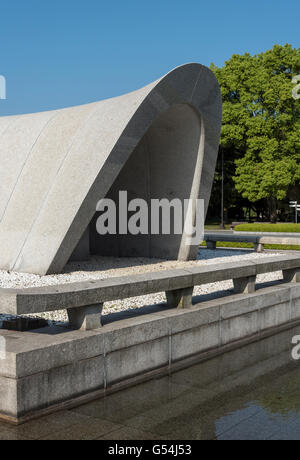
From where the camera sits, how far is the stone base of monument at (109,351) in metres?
5.11

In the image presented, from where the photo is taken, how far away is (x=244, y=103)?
144 feet

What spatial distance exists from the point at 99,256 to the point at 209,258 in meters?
3.59

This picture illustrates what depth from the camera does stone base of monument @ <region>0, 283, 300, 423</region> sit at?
16.8 ft

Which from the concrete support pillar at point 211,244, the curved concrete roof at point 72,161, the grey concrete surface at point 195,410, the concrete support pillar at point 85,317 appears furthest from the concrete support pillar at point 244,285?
the concrete support pillar at point 211,244

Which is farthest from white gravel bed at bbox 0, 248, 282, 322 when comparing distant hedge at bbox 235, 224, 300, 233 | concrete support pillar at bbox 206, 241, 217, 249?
distant hedge at bbox 235, 224, 300, 233

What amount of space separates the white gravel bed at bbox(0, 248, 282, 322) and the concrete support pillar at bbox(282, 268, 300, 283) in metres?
1.25

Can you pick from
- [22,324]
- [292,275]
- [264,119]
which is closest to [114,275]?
[292,275]

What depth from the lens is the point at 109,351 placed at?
6035mm

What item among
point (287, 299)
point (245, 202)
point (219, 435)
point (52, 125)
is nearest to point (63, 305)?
point (219, 435)

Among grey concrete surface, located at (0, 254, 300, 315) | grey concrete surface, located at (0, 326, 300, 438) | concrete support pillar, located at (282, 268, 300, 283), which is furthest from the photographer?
concrete support pillar, located at (282, 268, 300, 283)

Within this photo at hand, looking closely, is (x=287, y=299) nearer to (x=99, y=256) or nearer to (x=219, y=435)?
(x=219, y=435)

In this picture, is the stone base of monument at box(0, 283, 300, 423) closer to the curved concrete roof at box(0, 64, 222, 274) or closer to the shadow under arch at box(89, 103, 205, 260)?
the curved concrete roof at box(0, 64, 222, 274)
